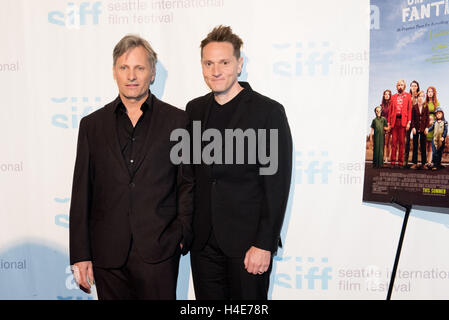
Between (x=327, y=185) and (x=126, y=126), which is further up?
(x=126, y=126)

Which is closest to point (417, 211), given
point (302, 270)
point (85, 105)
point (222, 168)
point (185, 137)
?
point (302, 270)

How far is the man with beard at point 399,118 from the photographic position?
7.79ft

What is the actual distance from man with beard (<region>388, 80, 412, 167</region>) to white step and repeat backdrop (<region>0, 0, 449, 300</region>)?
22cm

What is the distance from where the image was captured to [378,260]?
2.63 m

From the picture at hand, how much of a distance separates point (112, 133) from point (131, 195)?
351 millimetres

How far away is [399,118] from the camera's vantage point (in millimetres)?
2381

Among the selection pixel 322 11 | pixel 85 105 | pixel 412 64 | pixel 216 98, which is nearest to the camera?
pixel 216 98

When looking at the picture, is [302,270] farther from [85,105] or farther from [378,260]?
[85,105]

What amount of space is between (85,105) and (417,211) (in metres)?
2.61

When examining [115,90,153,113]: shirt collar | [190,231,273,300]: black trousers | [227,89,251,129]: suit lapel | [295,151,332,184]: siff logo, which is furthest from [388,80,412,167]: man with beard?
[115,90,153,113]: shirt collar

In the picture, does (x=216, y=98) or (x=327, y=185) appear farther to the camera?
(x=327, y=185)

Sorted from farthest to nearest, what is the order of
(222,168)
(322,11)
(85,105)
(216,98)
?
(85,105) → (322,11) → (216,98) → (222,168)

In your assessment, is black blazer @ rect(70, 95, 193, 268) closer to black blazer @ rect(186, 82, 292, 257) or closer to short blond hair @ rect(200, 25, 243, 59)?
black blazer @ rect(186, 82, 292, 257)

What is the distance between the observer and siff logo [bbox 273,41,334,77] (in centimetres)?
259
